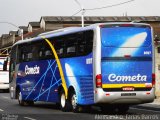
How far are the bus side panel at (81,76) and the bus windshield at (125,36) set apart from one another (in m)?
0.96

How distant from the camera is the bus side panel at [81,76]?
18828mm

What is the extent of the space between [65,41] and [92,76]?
3086 millimetres

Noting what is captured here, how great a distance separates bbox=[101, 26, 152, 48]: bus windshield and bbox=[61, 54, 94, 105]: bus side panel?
3.14ft

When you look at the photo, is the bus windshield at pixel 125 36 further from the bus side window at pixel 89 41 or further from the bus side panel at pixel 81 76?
the bus side panel at pixel 81 76

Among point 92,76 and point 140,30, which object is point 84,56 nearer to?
point 92,76

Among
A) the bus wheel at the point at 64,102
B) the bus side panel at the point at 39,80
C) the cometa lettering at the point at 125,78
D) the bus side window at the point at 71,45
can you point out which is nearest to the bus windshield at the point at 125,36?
the cometa lettering at the point at 125,78

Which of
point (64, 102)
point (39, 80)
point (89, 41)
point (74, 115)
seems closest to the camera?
point (74, 115)

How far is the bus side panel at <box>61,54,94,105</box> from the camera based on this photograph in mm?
18828

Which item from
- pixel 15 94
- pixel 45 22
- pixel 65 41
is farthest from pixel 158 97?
pixel 45 22

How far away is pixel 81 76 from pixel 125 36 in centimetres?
240

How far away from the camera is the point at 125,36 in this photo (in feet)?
61.5

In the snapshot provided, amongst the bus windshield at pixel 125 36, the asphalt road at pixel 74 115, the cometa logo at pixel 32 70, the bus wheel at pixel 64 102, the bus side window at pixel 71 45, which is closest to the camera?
the asphalt road at pixel 74 115

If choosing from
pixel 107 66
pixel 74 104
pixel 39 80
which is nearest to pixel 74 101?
pixel 74 104

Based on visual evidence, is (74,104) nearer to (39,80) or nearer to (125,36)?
(125,36)
